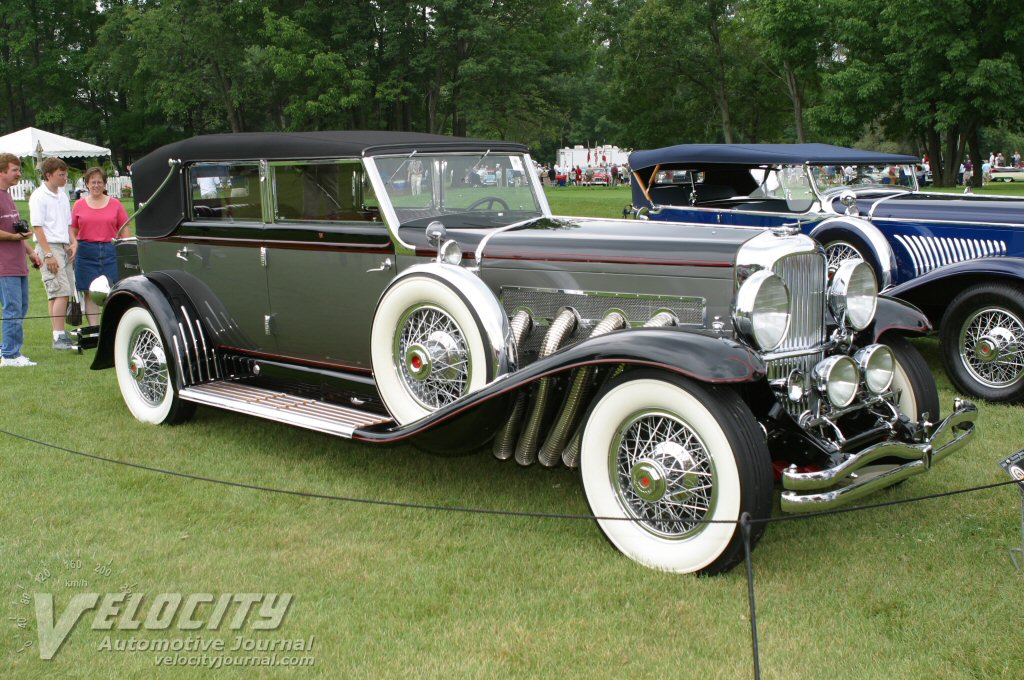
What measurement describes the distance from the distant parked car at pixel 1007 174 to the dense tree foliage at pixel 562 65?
521cm

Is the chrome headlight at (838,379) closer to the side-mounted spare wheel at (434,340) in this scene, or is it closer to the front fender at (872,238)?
the side-mounted spare wheel at (434,340)

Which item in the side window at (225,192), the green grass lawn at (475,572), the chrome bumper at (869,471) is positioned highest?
the side window at (225,192)

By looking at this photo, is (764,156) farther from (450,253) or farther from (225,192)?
(225,192)

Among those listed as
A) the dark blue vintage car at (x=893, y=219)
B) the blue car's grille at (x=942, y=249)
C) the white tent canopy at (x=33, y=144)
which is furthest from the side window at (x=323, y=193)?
the white tent canopy at (x=33, y=144)

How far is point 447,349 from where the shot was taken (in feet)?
14.5

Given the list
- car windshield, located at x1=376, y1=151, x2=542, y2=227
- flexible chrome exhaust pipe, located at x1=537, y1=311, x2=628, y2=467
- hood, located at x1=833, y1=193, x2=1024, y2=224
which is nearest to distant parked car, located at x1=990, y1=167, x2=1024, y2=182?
hood, located at x1=833, y1=193, x2=1024, y2=224

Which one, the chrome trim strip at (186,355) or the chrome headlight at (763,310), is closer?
the chrome headlight at (763,310)

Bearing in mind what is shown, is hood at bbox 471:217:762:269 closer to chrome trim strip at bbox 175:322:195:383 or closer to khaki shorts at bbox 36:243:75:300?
chrome trim strip at bbox 175:322:195:383

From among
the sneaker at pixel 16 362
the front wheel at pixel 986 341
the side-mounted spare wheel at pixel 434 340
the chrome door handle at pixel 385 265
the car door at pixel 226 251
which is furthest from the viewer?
the sneaker at pixel 16 362

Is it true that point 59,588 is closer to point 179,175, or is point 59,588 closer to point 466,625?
point 466,625

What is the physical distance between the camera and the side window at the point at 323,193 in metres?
5.02

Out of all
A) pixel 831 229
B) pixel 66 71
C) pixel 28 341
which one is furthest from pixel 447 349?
pixel 66 71

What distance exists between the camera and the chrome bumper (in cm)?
339

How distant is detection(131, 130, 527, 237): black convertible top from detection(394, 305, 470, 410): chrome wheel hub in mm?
1085
